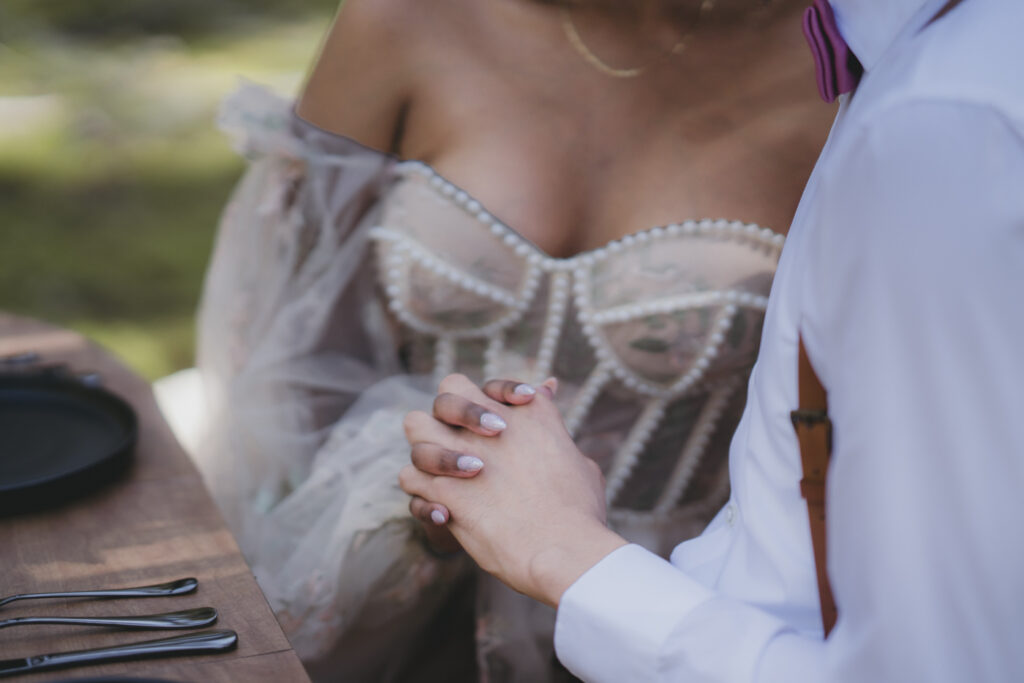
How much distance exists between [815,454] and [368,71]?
36.9 inches

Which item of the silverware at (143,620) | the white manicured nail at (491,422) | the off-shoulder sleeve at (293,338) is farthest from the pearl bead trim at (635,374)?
the silverware at (143,620)

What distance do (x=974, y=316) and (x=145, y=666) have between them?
0.59 m

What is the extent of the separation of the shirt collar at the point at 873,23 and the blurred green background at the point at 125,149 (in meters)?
2.85

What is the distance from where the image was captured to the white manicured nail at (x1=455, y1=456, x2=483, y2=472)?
797 millimetres

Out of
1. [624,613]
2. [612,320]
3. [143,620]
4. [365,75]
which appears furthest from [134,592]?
[365,75]

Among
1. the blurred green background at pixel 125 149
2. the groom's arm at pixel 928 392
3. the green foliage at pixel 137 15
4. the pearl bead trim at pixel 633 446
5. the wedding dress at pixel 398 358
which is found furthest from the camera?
the green foliage at pixel 137 15

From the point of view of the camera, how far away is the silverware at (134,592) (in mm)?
722

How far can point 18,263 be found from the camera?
361 centimetres

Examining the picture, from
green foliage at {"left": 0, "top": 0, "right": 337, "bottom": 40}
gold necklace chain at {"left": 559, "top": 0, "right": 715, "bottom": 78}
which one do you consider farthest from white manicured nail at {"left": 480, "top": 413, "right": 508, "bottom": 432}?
green foliage at {"left": 0, "top": 0, "right": 337, "bottom": 40}

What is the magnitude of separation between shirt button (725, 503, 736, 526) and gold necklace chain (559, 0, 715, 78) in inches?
28.9

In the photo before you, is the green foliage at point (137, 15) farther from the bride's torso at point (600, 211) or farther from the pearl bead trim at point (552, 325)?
the pearl bead trim at point (552, 325)

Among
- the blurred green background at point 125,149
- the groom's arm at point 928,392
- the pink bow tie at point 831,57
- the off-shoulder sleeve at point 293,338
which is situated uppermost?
the pink bow tie at point 831,57

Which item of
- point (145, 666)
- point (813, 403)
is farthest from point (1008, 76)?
point (145, 666)

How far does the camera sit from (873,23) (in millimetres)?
620
